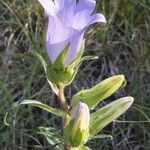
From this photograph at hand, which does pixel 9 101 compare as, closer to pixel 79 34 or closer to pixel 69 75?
pixel 69 75

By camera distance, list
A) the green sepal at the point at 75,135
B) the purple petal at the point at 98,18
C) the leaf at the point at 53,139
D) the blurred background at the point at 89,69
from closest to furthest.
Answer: the purple petal at the point at 98,18
the green sepal at the point at 75,135
the leaf at the point at 53,139
the blurred background at the point at 89,69

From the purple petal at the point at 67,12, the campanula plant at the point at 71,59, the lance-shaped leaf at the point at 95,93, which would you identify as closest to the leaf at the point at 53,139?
the campanula plant at the point at 71,59

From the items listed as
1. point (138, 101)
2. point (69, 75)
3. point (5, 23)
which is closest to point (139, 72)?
point (138, 101)

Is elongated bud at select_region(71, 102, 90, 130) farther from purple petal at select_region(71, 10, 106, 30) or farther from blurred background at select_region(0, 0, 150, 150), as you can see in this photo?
blurred background at select_region(0, 0, 150, 150)

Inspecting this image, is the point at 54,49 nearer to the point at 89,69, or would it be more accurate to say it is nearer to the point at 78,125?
the point at 78,125

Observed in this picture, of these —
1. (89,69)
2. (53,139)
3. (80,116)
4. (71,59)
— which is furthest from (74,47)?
(89,69)

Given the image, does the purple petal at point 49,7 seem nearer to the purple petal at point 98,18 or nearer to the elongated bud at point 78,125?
the purple petal at point 98,18

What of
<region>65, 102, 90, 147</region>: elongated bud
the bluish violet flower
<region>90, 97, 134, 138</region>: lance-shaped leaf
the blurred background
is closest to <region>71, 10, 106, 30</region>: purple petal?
the bluish violet flower
